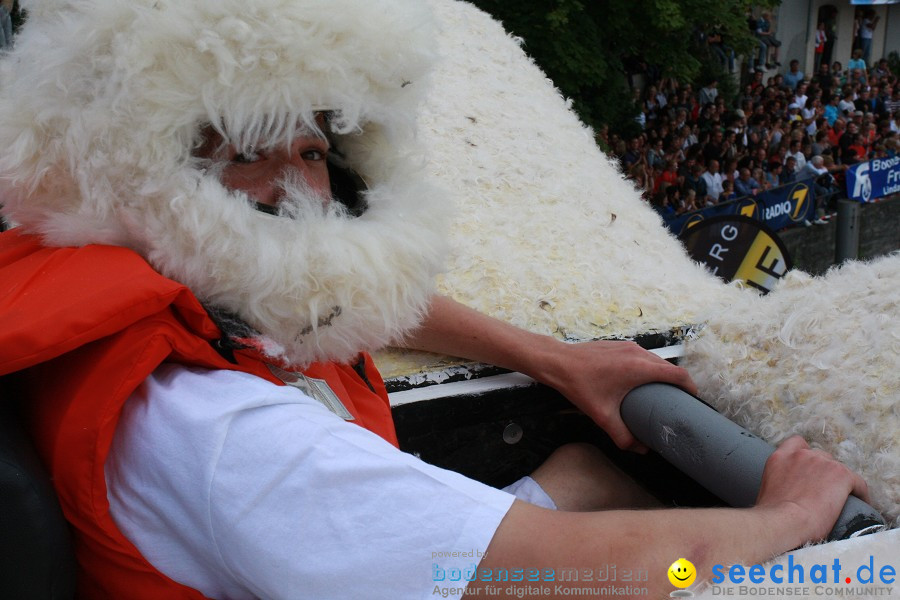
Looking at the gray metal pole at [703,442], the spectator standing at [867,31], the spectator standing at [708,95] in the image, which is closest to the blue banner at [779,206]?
the spectator standing at [708,95]

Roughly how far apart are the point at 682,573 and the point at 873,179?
11.3 metres

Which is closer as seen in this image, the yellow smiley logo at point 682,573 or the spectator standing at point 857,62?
the yellow smiley logo at point 682,573

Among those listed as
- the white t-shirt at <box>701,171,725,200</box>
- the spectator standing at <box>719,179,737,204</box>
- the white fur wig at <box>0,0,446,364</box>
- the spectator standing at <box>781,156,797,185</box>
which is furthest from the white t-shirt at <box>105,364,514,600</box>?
the spectator standing at <box>781,156,797,185</box>

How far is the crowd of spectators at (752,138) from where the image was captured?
10.6m

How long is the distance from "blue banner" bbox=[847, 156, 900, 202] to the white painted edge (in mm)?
9821

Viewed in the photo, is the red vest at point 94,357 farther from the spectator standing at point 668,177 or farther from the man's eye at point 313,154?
the spectator standing at point 668,177

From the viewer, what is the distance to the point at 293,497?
3.22ft

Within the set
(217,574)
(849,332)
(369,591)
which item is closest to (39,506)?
(217,574)

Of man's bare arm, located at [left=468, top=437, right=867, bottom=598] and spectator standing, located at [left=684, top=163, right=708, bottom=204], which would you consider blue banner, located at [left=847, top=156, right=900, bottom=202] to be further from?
man's bare arm, located at [left=468, top=437, right=867, bottom=598]

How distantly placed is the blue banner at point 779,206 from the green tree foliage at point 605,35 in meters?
1.90

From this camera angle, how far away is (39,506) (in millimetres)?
1000

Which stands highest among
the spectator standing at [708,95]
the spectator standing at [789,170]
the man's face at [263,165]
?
the man's face at [263,165]

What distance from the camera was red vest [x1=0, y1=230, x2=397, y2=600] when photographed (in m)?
1.00

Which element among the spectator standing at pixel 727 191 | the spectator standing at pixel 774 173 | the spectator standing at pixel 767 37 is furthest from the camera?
the spectator standing at pixel 767 37
